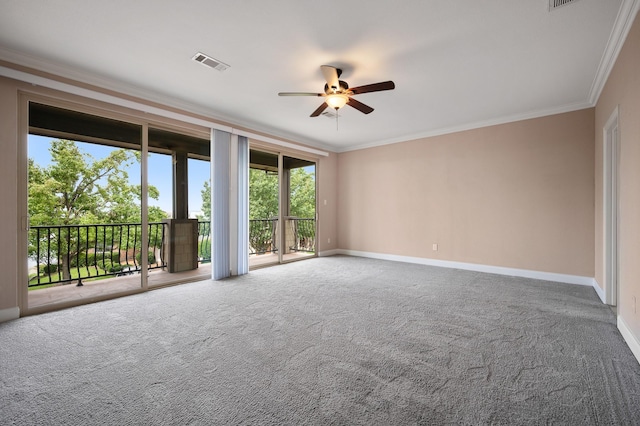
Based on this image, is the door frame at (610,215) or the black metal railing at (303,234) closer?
the door frame at (610,215)

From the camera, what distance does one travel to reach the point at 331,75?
3129 mm

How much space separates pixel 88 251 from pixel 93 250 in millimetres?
71

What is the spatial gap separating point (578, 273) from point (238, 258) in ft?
17.6

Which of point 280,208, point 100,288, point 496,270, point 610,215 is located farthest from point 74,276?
point 610,215

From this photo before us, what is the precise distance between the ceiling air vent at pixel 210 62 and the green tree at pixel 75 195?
6.18ft

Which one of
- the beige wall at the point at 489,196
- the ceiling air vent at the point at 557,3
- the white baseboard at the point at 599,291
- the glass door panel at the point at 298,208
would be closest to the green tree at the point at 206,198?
the glass door panel at the point at 298,208

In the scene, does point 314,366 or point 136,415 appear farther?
point 314,366

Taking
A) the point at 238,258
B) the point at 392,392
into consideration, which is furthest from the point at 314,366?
the point at 238,258

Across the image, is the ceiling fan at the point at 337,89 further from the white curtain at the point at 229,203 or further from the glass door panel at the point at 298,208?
the glass door panel at the point at 298,208

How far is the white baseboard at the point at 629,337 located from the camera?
2177 mm

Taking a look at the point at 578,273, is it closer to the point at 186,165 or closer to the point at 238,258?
the point at 238,258

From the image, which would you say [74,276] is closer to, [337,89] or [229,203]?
[229,203]

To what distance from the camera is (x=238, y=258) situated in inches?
201

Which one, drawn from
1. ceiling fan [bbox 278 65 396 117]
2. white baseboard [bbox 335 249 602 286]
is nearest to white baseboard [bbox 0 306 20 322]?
ceiling fan [bbox 278 65 396 117]
